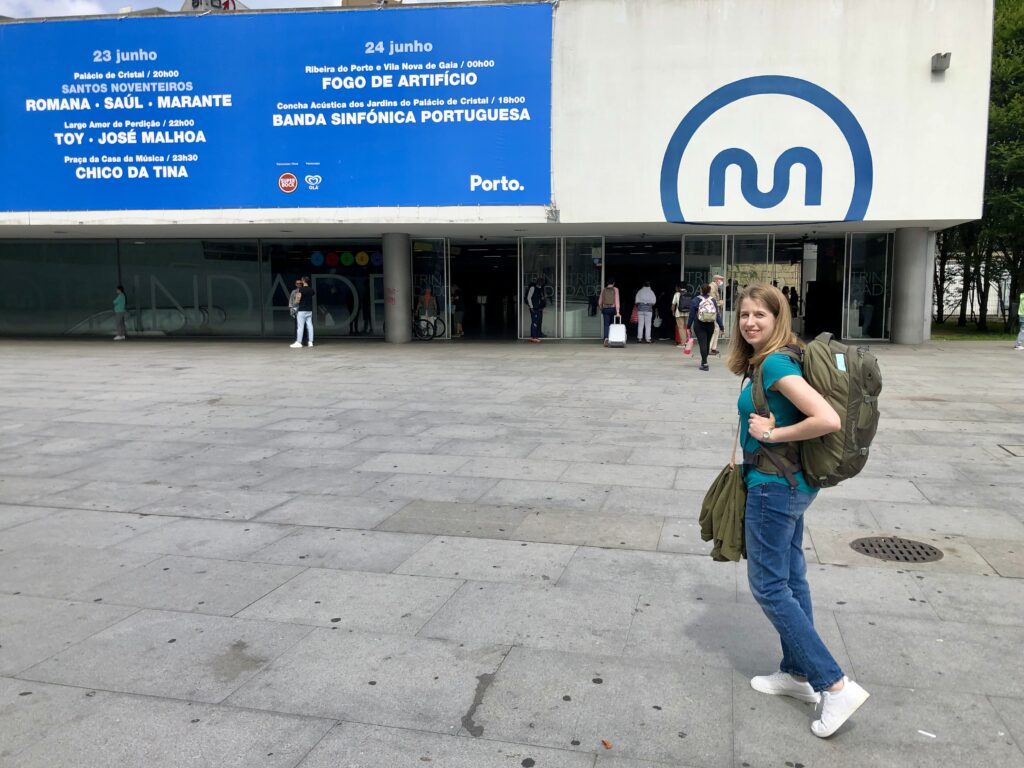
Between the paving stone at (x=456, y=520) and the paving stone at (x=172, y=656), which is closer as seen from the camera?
the paving stone at (x=172, y=656)

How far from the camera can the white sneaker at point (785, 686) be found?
328cm

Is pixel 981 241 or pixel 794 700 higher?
pixel 981 241

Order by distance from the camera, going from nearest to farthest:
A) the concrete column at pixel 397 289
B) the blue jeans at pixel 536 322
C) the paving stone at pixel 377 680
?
the paving stone at pixel 377 680, the concrete column at pixel 397 289, the blue jeans at pixel 536 322

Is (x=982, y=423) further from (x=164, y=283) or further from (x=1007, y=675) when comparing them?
(x=164, y=283)

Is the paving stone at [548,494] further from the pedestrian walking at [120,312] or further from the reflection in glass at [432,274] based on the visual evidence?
the pedestrian walking at [120,312]

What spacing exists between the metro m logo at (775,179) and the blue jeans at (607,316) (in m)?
4.08

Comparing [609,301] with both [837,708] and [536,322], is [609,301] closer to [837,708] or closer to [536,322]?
[536,322]

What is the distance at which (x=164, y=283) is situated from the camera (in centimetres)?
2414

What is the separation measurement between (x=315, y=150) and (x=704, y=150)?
882 cm

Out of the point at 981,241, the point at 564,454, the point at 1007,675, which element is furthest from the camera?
the point at 981,241

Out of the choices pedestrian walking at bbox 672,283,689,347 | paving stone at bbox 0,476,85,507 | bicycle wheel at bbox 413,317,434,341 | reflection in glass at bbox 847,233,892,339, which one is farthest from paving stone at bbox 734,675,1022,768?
reflection in glass at bbox 847,233,892,339

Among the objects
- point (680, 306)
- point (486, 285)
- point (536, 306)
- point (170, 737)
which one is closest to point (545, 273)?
point (536, 306)

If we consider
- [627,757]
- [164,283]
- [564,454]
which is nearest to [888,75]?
[564,454]

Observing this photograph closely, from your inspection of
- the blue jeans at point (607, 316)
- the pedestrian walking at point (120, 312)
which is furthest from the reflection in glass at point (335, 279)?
the blue jeans at point (607, 316)
